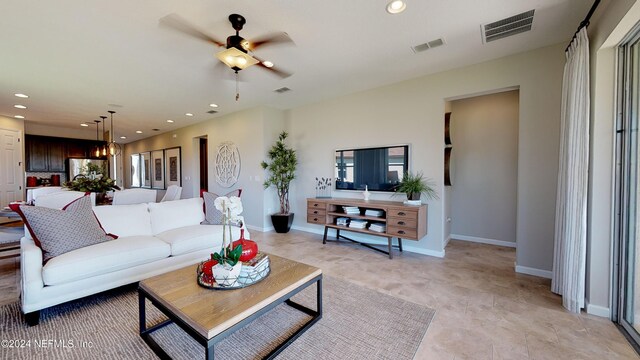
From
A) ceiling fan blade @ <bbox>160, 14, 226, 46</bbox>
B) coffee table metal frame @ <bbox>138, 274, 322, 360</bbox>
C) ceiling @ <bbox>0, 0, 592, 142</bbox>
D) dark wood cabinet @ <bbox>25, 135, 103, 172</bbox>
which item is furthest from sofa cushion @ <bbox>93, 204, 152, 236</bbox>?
dark wood cabinet @ <bbox>25, 135, 103, 172</bbox>

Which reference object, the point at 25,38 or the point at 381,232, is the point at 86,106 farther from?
the point at 381,232

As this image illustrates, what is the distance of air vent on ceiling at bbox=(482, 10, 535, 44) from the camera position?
2295 mm

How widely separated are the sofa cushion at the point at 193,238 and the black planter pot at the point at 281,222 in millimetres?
1809

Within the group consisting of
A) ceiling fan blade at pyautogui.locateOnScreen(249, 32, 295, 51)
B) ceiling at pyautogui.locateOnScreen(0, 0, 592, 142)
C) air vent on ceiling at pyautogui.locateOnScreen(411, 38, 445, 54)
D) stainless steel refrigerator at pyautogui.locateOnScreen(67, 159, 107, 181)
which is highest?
air vent on ceiling at pyautogui.locateOnScreen(411, 38, 445, 54)

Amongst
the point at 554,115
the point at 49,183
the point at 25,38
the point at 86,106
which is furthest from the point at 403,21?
the point at 49,183

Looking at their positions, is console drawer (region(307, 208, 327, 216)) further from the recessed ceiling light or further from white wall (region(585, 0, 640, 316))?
white wall (region(585, 0, 640, 316))

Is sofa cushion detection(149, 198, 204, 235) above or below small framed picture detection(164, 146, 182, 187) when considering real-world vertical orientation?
below

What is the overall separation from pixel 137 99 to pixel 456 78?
5.51 meters

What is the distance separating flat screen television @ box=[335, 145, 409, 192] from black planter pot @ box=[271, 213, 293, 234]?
1.28 m

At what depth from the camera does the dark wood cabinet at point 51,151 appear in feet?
22.8

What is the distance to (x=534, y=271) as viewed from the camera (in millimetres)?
2875

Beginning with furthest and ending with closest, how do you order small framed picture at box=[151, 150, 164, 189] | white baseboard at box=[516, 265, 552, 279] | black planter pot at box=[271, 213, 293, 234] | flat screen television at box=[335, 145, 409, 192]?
1. small framed picture at box=[151, 150, 164, 189]
2. black planter pot at box=[271, 213, 293, 234]
3. flat screen television at box=[335, 145, 409, 192]
4. white baseboard at box=[516, 265, 552, 279]

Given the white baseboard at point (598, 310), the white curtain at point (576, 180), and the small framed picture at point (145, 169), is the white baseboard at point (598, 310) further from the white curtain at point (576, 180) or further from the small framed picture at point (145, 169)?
the small framed picture at point (145, 169)

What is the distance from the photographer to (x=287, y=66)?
131 inches
